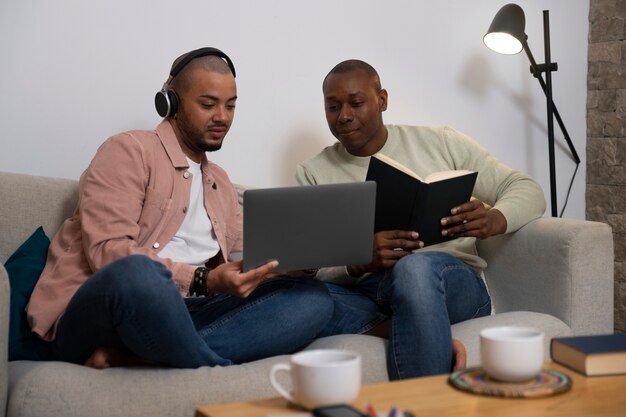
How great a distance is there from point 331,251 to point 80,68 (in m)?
1.02

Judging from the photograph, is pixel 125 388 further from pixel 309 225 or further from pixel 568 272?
pixel 568 272

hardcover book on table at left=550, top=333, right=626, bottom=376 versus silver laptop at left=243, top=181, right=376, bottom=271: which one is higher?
silver laptop at left=243, top=181, right=376, bottom=271

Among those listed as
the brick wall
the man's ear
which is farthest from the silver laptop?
the brick wall

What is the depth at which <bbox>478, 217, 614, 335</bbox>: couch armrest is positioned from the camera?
224 centimetres

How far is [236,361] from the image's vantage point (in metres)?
1.98

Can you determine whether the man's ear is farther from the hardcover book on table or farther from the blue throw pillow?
the hardcover book on table

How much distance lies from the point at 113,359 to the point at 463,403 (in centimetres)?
84

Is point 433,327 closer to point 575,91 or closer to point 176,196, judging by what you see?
point 176,196

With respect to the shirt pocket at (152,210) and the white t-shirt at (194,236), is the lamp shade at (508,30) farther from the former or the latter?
the shirt pocket at (152,210)

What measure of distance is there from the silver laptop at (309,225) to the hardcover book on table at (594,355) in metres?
0.62

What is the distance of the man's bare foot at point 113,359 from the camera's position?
1.80 metres

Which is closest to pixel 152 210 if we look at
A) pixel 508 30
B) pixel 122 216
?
pixel 122 216

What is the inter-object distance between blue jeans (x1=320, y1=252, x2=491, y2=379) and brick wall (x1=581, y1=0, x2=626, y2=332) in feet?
4.26

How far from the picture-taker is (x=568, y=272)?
7.34 ft
